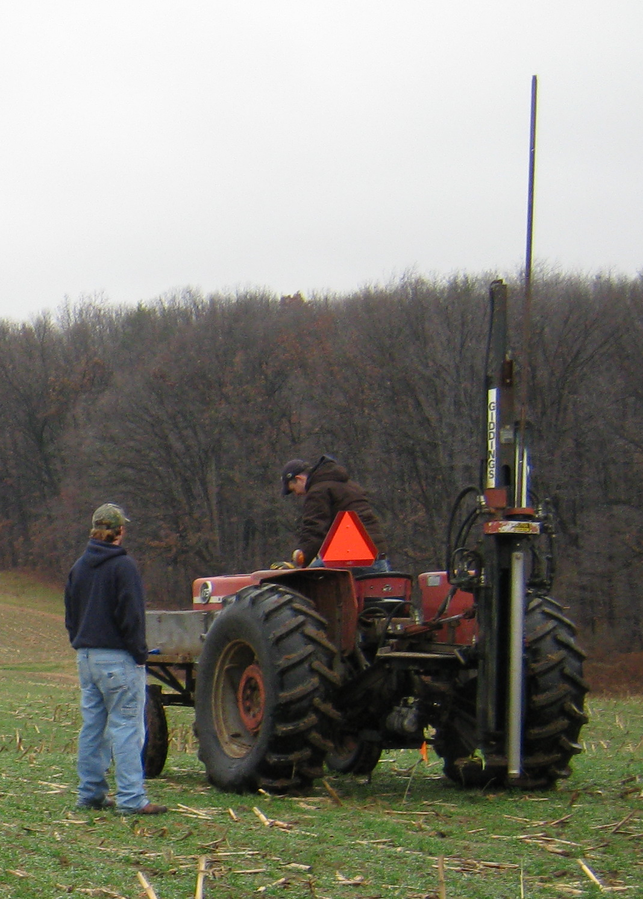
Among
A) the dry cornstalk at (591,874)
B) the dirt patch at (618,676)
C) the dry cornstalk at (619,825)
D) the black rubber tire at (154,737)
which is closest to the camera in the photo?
the dry cornstalk at (591,874)

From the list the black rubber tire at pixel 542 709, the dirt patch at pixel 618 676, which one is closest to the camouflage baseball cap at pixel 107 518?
the black rubber tire at pixel 542 709

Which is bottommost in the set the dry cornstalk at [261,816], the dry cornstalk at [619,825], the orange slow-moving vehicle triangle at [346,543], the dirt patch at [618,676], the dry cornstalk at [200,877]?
the dirt patch at [618,676]

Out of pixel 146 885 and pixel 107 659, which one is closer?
pixel 146 885

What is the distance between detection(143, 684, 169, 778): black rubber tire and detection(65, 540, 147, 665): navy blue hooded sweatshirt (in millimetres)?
2353

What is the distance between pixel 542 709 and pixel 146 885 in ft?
11.7

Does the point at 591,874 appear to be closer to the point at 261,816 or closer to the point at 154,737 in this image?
the point at 261,816

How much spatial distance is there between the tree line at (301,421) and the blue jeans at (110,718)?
3495 cm

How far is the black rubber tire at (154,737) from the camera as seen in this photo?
9.49 m

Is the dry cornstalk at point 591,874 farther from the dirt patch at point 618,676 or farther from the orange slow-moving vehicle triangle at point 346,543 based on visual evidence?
the dirt patch at point 618,676

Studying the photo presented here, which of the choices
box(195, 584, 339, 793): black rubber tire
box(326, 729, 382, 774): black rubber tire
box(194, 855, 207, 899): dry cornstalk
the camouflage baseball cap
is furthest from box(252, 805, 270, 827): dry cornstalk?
box(326, 729, 382, 774): black rubber tire

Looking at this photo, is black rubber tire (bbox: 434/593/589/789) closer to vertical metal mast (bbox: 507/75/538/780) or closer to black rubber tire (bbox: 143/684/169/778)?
vertical metal mast (bbox: 507/75/538/780)

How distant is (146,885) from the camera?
15.2 feet

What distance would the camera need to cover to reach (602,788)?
7984 mm

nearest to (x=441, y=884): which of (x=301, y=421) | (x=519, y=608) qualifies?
(x=519, y=608)
